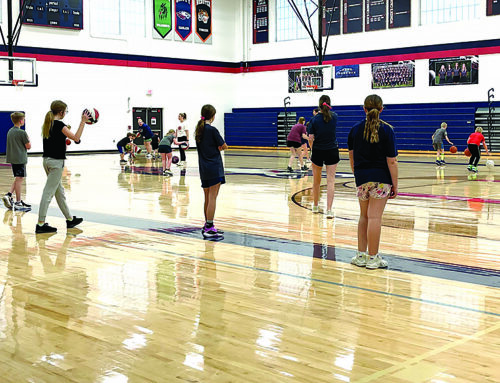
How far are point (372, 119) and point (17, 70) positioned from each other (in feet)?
70.9

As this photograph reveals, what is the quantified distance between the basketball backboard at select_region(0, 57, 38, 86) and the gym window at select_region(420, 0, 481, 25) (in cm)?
1683

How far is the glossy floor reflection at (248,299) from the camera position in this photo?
3.92 metres

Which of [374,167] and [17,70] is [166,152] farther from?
[374,167]

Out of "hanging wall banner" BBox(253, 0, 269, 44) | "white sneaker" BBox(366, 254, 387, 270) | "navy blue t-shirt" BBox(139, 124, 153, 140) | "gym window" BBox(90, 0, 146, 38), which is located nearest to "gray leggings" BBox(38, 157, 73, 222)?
"white sneaker" BBox(366, 254, 387, 270)

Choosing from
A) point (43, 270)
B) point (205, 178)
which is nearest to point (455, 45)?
point (205, 178)

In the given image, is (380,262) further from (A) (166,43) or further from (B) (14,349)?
(A) (166,43)

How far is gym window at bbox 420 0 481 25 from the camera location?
27.8m

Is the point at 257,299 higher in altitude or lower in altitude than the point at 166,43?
lower

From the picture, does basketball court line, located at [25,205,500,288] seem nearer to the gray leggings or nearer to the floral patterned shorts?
the floral patterned shorts

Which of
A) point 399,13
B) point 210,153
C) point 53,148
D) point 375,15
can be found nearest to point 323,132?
point 210,153

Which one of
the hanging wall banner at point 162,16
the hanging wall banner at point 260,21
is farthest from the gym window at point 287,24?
the hanging wall banner at point 162,16

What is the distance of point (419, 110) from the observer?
98.3ft

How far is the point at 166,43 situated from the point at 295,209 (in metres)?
25.8

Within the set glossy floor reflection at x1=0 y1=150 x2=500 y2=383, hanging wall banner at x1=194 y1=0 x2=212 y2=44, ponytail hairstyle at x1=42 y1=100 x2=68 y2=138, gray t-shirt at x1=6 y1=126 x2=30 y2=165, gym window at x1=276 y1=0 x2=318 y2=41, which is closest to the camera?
glossy floor reflection at x1=0 y1=150 x2=500 y2=383
